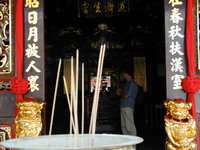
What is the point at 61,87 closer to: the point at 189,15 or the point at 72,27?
the point at 72,27

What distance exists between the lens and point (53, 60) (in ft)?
35.4

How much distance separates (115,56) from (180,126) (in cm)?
560

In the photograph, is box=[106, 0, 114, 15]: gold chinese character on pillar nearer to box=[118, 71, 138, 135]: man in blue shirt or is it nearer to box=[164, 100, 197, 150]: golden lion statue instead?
box=[118, 71, 138, 135]: man in blue shirt

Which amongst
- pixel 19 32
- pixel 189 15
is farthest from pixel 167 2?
pixel 19 32

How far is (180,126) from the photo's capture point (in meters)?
5.81

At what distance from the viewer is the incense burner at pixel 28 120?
5.86m

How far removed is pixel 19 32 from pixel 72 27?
15.6 feet

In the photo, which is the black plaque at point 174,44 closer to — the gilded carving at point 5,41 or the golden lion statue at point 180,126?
the golden lion statue at point 180,126

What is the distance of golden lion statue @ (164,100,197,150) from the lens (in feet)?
19.1

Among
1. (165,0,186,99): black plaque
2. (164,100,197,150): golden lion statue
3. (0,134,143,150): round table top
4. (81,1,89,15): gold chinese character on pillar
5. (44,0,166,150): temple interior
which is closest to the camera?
(0,134,143,150): round table top

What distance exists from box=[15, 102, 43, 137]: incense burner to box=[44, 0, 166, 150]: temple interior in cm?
462

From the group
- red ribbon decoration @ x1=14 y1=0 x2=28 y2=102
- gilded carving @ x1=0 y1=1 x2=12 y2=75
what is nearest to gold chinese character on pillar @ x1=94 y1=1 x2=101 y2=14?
gilded carving @ x1=0 y1=1 x2=12 y2=75

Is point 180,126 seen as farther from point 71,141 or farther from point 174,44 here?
point 71,141

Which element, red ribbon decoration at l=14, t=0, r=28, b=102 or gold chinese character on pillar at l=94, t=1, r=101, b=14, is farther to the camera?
gold chinese character on pillar at l=94, t=1, r=101, b=14
